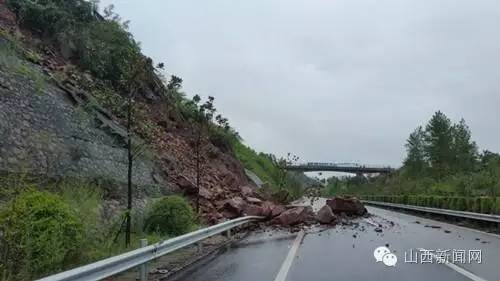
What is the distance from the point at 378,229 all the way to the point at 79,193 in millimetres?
11725

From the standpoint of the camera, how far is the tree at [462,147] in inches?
3162

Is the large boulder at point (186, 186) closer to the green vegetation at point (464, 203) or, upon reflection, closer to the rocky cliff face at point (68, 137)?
the rocky cliff face at point (68, 137)

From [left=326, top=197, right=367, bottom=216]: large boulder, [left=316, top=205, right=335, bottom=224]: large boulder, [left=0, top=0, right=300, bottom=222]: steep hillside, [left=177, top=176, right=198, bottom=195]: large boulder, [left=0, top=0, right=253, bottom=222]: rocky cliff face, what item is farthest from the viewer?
[left=326, top=197, right=367, bottom=216]: large boulder

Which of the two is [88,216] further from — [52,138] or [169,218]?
[52,138]

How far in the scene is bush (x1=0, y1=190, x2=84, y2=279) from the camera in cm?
824

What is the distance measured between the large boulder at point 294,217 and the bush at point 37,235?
14072mm

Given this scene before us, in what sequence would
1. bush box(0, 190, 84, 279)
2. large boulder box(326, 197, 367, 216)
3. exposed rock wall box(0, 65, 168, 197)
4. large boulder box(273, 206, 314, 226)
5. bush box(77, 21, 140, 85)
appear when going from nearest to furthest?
bush box(0, 190, 84, 279) → exposed rock wall box(0, 65, 168, 197) → large boulder box(273, 206, 314, 226) → bush box(77, 21, 140, 85) → large boulder box(326, 197, 367, 216)

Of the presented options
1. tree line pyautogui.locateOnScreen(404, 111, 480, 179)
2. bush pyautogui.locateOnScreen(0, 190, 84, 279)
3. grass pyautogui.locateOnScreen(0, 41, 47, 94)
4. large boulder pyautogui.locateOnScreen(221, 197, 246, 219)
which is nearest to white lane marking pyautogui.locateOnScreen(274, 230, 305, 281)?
bush pyautogui.locateOnScreen(0, 190, 84, 279)

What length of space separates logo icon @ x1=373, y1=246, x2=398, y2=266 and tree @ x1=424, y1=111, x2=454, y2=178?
68.2m

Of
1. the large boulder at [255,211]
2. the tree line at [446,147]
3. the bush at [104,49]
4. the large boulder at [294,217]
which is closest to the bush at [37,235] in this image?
the large boulder at [294,217]

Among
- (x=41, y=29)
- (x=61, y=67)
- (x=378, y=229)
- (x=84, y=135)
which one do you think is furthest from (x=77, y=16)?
(x=378, y=229)

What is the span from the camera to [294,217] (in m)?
23.3

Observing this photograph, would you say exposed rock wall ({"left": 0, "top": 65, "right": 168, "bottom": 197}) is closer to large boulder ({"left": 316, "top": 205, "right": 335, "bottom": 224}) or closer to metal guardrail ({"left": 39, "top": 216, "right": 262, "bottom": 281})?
metal guardrail ({"left": 39, "top": 216, "right": 262, "bottom": 281})

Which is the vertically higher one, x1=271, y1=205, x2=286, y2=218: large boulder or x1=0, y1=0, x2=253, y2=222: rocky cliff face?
x1=0, y1=0, x2=253, y2=222: rocky cliff face
